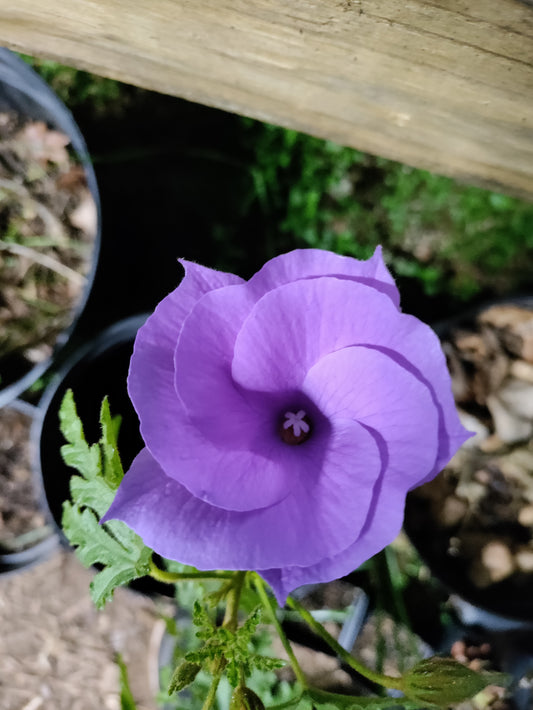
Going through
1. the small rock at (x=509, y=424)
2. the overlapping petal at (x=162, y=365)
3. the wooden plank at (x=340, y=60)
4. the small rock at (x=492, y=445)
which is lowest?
the small rock at (x=492, y=445)

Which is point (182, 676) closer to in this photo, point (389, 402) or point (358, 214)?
point (389, 402)

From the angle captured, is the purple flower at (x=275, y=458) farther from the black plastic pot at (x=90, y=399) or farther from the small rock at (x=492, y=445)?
the small rock at (x=492, y=445)

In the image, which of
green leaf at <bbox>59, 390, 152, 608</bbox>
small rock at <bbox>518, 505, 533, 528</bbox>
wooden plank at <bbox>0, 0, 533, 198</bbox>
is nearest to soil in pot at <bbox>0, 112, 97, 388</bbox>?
wooden plank at <bbox>0, 0, 533, 198</bbox>

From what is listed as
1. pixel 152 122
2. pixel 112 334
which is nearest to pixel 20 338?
pixel 112 334

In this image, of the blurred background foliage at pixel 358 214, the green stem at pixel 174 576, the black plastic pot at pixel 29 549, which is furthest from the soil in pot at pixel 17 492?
the green stem at pixel 174 576

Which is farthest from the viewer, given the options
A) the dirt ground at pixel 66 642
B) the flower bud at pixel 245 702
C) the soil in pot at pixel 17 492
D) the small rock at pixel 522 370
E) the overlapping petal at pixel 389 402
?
the dirt ground at pixel 66 642

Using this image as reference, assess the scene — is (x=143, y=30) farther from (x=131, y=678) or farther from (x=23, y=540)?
(x=131, y=678)
